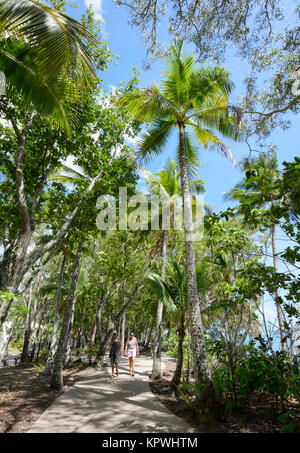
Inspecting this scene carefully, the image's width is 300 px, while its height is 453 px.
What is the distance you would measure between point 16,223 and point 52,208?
46.4 inches

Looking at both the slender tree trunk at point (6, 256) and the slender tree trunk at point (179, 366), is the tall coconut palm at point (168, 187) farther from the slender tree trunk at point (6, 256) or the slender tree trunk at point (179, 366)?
the slender tree trunk at point (6, 256)

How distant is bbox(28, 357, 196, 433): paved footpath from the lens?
182 inches

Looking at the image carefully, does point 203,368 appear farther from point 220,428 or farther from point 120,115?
point 120,115

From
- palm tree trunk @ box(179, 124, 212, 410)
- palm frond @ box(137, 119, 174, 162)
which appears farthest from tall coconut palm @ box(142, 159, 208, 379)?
palm tree trunk @ box(179, 124, 212, 410)

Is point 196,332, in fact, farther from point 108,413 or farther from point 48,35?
point 48,35

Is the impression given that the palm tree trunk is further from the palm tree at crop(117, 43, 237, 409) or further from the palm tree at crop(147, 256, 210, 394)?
the palm tree at crop(147, 256, 210, 394)

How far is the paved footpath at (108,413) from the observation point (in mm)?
4613

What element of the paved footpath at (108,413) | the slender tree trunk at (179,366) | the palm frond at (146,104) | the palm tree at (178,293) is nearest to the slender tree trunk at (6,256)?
the paved footpath at (108,413)

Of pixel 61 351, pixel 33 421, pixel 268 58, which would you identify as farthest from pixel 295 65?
pixel 61 351

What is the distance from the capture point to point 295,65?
201 inches

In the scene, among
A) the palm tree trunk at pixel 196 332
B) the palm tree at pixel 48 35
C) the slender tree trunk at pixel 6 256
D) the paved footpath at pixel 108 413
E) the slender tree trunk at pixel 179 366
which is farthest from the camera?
the slender tree trunk at pixel 6 256

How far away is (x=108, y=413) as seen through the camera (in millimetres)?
5539

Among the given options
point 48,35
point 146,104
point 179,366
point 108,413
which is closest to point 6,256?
point 108,413

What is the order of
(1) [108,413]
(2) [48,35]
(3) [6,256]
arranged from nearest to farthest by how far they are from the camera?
(2) [48,35] → (1) [108,413] → (3) [6,256]
